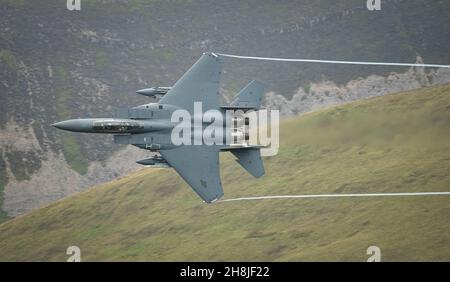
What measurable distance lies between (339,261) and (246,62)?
268 feet

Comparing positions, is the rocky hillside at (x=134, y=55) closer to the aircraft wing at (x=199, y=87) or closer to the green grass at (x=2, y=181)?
the green grass at (x=2, y=181)

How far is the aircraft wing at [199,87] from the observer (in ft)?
220

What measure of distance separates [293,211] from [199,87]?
30543mm

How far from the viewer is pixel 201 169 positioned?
67.8 meters

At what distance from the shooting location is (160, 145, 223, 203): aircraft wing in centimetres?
6738

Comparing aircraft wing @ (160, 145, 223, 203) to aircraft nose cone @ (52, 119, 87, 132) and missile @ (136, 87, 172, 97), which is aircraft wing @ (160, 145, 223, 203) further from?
aircraft nose cone @ (52, 119, 87, 132)

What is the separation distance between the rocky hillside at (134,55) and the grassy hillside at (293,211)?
2428 centimetres

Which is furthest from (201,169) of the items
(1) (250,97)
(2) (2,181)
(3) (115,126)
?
(2) (2,181)

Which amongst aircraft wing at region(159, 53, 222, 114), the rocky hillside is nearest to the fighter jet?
aircraft wing at region(159, 53, 222, 114)

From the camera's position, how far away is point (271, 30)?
563 feet

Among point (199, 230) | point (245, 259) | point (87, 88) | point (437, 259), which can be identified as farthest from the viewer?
point (87, 88)

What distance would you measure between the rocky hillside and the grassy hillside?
79.7 ft
